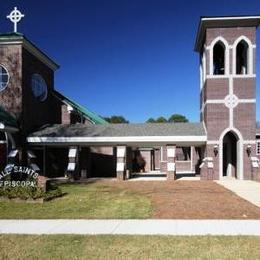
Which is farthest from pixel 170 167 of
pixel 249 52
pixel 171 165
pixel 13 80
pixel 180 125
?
pixel 13 80

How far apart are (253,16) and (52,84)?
52.5ft

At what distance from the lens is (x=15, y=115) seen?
2941cm

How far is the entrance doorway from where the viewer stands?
106 ft

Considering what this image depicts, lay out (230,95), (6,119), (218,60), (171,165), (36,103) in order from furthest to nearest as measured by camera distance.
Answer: (218,60), (36,103), (230,95), (171,165), (6,119)

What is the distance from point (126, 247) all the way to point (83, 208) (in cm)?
584

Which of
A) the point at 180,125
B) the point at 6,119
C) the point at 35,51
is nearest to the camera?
the point at 6,119

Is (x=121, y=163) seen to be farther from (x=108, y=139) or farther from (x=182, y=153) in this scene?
(x=182, y=153)

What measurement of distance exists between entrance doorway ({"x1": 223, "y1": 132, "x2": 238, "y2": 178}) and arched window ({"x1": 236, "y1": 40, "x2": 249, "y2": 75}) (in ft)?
15.0

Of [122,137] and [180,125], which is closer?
[122,137]

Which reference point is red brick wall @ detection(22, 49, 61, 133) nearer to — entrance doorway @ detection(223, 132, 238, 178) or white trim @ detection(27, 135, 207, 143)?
white trim @ detection(27, 135, 207, 143)

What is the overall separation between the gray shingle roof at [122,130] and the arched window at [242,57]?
15.7ft

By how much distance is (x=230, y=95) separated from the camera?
1174 inches

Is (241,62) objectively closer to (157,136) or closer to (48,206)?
(157,136)

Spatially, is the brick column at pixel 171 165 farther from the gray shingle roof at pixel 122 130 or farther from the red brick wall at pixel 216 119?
the red brick wall at pixel 216 119
